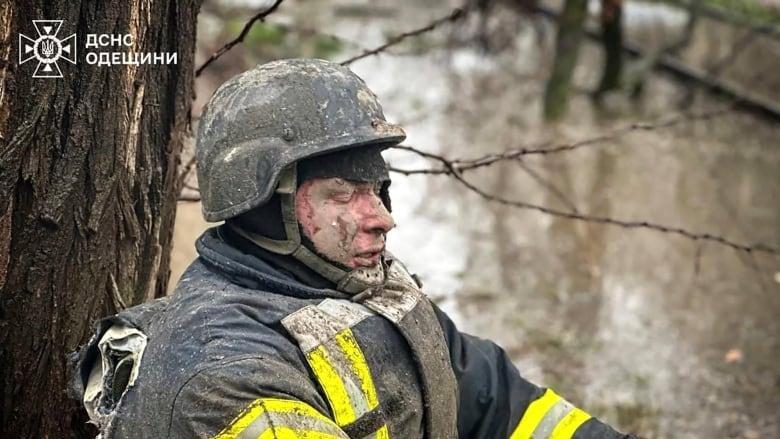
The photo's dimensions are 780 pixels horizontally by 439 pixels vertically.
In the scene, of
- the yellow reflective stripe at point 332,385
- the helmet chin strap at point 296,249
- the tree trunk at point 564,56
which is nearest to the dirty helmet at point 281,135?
the helmet chin strap at point 296,249

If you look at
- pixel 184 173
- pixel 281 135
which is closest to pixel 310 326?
pixel 281 135

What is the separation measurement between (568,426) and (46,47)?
5.24ft

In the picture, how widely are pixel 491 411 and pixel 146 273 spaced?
1.00 m

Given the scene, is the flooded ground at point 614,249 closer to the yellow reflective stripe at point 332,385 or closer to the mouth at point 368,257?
the mouth at point 368,257

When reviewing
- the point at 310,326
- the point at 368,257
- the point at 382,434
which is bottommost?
the point at 382,434

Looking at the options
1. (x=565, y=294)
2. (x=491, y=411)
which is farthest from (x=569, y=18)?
(x=491, y=411)

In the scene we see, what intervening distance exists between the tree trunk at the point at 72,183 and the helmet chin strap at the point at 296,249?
17.4 inches

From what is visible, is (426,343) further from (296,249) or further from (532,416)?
(532,416)

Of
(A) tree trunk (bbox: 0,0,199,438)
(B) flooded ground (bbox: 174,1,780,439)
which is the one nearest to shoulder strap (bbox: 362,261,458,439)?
(A) tree trunk (bbox: 0,0,199,438)

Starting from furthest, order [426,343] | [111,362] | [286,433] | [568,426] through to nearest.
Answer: [568,426] < [426,343] < [111,362] < [286,433]

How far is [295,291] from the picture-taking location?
90.0 inches

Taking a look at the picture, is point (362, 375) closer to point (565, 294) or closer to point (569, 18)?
point (565, 294)

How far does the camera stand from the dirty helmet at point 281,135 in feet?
7.49

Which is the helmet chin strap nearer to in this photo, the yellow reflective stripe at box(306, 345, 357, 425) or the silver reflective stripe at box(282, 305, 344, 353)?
the silver reflective stripe at box(282, 305, 344, 353)
